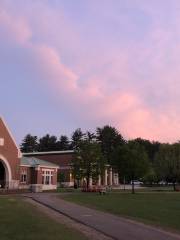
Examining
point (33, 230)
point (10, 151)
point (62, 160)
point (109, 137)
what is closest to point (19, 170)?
point (10, 151)

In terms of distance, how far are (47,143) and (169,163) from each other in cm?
10609

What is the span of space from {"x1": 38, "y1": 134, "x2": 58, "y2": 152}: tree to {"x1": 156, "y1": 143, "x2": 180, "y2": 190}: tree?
9889 centimetres

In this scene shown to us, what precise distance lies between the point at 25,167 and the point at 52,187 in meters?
7.02

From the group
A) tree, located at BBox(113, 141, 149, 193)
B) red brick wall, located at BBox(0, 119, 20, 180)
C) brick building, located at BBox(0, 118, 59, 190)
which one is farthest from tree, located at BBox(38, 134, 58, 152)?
tree, located at BBox(113, 141, 149, 193)

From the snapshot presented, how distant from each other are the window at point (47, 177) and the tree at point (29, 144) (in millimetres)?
102790

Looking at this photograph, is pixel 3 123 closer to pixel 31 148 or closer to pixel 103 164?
pixel 103 164

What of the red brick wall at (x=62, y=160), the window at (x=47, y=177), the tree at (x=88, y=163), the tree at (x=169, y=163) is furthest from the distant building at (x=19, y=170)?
the tree at (x=169, y=163)

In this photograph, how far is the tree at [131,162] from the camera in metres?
71.2

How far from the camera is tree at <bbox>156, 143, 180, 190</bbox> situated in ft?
298

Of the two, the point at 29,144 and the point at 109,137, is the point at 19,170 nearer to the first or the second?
the point at 109,137

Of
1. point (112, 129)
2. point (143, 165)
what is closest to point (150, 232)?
point (143, 165)

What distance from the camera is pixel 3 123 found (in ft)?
265

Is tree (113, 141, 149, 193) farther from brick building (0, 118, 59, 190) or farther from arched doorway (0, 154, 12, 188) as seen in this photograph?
arched doorway (0, 154, 12, 188)

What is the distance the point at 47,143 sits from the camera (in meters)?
192
